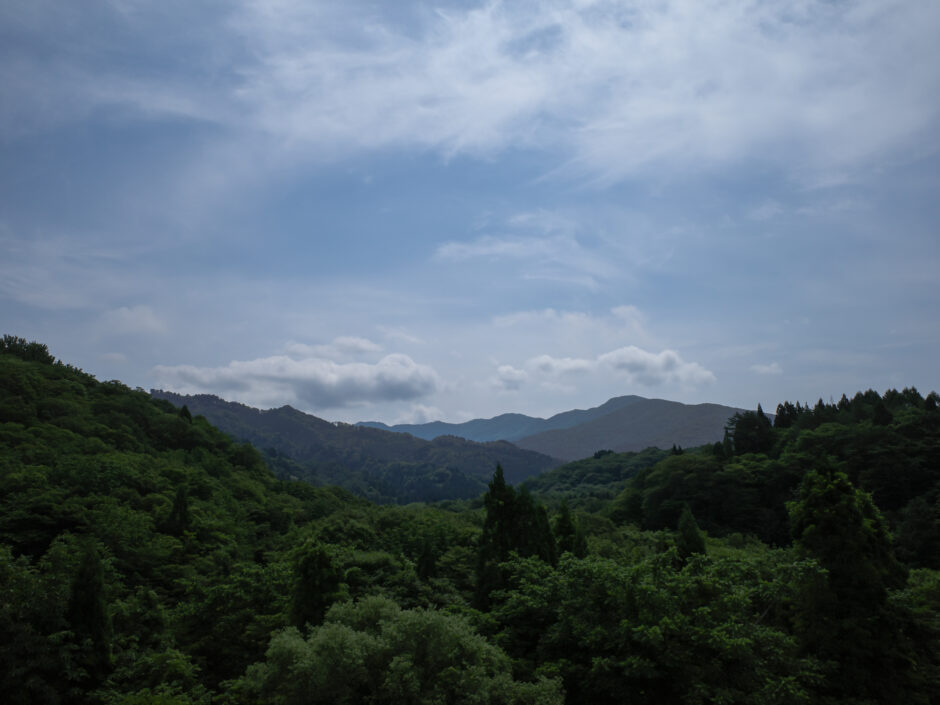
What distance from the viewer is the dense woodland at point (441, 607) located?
Result: 547 inches

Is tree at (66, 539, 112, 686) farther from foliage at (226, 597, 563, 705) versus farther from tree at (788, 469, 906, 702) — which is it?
tree at (788, 469, 906, 702)

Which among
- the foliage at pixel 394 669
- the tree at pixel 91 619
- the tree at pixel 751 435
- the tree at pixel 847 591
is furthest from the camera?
the tree at pixel 751 435

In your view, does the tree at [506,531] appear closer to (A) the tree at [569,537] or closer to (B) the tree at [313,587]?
(A) the tree at [569,537]

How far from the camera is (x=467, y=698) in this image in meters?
13.0

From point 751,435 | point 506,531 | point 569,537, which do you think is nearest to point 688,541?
point 569,537

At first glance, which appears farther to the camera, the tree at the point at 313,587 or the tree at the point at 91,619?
the tree at the point at 313,587

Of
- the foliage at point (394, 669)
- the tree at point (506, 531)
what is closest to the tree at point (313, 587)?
the foliage at point (394, 669)

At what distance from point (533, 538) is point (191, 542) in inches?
740

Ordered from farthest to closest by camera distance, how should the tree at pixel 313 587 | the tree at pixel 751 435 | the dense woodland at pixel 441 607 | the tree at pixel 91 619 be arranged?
the tree at pixel 751 435 → the tree at pixel 313 587 → the tree at pixel 91 619 → the dense woodland at pixel 441 607

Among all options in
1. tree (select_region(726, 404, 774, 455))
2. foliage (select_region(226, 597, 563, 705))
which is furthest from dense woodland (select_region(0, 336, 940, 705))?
tree (select_region(726, 404, 774, 455))

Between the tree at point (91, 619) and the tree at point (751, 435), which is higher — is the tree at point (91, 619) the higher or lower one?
the lower one

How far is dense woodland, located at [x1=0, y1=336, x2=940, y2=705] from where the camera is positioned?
13.9m

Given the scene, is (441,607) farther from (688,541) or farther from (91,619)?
(688,541)

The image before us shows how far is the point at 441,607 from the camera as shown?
2370 cm
